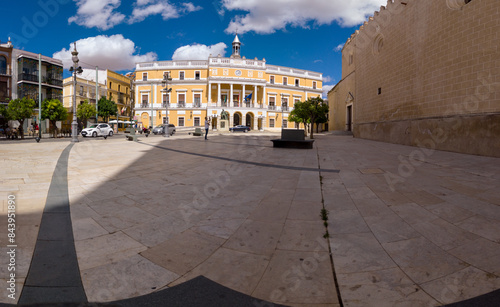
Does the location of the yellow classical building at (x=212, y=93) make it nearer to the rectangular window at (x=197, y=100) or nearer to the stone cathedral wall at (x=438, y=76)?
the rectangular window at (x=197, y=100)

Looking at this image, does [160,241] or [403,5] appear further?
[403,5]

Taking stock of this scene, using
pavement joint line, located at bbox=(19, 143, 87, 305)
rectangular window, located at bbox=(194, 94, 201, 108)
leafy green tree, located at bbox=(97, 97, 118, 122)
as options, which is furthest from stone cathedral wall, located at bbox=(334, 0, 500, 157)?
leafy green tree, located at bbox=(97, 97, 118, 122)

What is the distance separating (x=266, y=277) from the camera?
2.25m

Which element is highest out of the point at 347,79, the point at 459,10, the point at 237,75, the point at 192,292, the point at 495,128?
the point at 237,75

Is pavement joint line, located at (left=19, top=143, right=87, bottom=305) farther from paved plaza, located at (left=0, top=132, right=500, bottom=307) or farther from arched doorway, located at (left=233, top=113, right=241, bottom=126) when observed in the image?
arched doorway, located at (left=233, top=113, right=241, bottom=126)

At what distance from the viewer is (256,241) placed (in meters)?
2.89

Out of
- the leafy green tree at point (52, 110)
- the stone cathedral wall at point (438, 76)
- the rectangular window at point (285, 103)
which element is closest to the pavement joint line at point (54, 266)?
the stone cathedral wall at point (438, 76)

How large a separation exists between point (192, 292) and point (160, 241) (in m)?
1.04

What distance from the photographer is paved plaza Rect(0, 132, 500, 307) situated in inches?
81.3

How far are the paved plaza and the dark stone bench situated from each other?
6.75 metres

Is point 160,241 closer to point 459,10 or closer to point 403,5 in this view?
point 459,10

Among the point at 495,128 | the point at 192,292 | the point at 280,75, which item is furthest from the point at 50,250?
the point at 280,75

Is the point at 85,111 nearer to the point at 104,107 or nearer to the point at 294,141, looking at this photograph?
the point at 104,107

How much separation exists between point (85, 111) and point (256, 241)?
1791 inches
